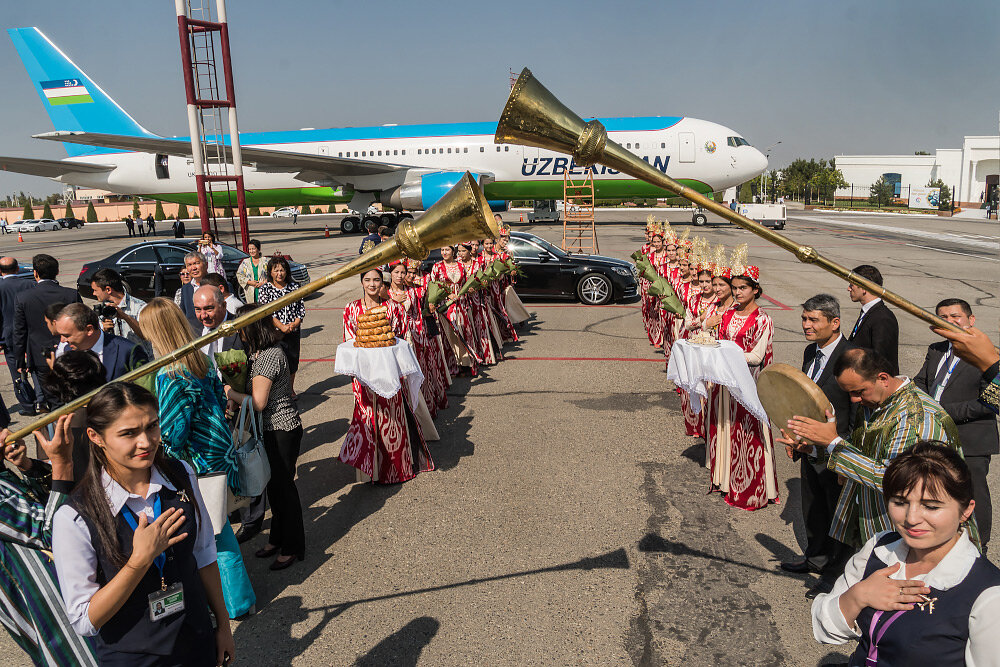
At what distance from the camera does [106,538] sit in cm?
197

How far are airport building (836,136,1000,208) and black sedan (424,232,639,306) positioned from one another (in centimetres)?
7025

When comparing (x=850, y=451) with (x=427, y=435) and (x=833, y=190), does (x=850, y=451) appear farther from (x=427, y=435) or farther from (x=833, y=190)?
(x=833, y=190)

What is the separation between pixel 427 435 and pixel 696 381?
284 centimetres

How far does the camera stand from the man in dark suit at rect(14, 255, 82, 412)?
250 inches

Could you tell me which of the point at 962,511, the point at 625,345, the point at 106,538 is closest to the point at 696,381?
the point at 962,511

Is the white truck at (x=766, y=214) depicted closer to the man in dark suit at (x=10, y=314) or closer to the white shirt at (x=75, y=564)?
the man in dark suit at (x=10, y=314)

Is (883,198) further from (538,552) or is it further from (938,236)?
(538,552)

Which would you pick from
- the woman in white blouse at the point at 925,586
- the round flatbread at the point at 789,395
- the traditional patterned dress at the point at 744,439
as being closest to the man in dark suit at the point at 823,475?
the traditional patterned dress at the point at 744,439

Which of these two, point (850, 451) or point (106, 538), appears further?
point (850, 451)

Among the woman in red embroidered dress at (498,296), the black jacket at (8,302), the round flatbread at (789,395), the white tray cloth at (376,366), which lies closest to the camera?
the round flatbread at (789,395)

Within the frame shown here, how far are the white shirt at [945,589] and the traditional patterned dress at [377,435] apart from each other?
3.80 m

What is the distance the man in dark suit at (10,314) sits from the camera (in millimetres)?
7133

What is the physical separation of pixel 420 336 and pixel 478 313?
95.6 inches

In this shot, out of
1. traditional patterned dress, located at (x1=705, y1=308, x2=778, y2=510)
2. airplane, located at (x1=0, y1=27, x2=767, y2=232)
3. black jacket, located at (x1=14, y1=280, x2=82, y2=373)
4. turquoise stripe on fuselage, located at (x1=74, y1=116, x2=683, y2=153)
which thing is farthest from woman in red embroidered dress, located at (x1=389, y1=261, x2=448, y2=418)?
turquoise stripe on fuselage, located at (x1=74, y1=116, x2=683, y2=153)
